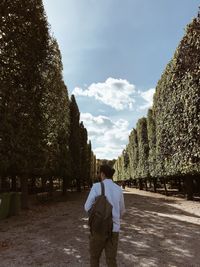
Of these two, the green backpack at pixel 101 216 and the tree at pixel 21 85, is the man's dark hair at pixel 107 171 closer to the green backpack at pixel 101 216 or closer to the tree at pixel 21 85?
the green backpack at pixel 101 216

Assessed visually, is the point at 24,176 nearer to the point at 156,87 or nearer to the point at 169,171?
the point at 169,171

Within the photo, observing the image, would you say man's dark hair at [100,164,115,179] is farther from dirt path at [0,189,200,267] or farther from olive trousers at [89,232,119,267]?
dirt path at [0,189,200,267]

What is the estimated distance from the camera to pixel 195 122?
20906 millimetres

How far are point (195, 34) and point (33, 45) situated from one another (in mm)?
9641

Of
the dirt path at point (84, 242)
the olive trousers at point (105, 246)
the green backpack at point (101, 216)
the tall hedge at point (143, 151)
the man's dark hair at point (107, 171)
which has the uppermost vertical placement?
the tall hedge at point (143, 151)

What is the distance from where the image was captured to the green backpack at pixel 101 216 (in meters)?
5.42

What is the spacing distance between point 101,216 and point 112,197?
395mm

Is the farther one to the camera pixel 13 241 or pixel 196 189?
pixel 196 189

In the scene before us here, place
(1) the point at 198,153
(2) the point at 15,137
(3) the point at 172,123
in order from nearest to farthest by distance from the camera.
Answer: (2) the point at 15,137
(1) the point at 198,153
(3) the point at 172,123

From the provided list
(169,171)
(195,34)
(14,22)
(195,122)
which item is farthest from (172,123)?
(14,22)

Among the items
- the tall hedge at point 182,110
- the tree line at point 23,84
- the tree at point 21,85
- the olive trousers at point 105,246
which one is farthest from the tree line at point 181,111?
the olive trousers at point 105,246

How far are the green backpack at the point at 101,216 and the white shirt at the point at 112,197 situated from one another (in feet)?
0.29

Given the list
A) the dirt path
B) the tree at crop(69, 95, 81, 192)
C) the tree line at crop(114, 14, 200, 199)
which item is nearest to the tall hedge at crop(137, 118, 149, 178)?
the tree line at crop(114, 14, 200, 199)

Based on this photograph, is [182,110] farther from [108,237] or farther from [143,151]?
[143,151]
